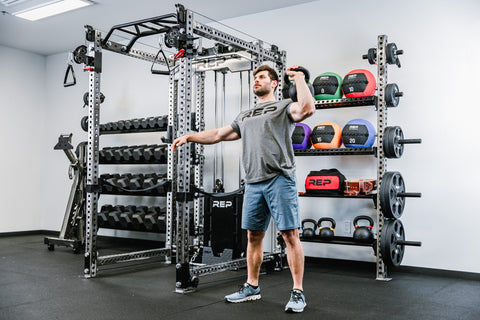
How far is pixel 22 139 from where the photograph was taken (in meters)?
6.84

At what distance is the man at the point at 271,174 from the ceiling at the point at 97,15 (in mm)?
2143

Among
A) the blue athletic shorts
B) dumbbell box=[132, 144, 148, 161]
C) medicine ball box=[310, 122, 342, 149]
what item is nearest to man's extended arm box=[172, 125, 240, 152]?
the blue athletic shorts

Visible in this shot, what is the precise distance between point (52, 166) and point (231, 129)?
483cm

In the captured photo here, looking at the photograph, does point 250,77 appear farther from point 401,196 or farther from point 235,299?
point 235,299

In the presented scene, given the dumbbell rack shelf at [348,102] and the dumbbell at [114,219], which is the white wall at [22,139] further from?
the dumbbell rack shelf at [348,102]

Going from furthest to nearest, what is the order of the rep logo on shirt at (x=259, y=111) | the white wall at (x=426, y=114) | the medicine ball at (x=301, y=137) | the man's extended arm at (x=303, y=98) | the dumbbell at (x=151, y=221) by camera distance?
the dumbbell at (x=151, y=221) → the medicine ball at (x=301, y=137) → the white wall at (x=426, y=114) → the rep logo on shirt at (x=259, y=111) → the man's extended arm at (x=303, y=98)

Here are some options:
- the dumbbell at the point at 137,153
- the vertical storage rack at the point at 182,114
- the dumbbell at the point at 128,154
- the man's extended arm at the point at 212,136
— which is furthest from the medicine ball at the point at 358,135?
the dumbbell at the point at 128,154

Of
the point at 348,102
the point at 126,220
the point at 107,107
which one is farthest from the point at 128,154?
the point at 348,102

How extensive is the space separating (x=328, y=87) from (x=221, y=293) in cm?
196

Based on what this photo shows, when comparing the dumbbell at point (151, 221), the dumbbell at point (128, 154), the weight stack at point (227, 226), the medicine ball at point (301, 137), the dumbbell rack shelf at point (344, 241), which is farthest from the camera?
the dumbbell at point (128, 154)

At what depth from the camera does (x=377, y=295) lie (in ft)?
10.7

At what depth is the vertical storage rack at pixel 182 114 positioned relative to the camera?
10.8ft

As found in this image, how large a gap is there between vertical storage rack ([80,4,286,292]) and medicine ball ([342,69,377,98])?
0.80 meters

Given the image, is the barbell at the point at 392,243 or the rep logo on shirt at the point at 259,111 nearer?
the rep logo on shirt at the point at 259,111
